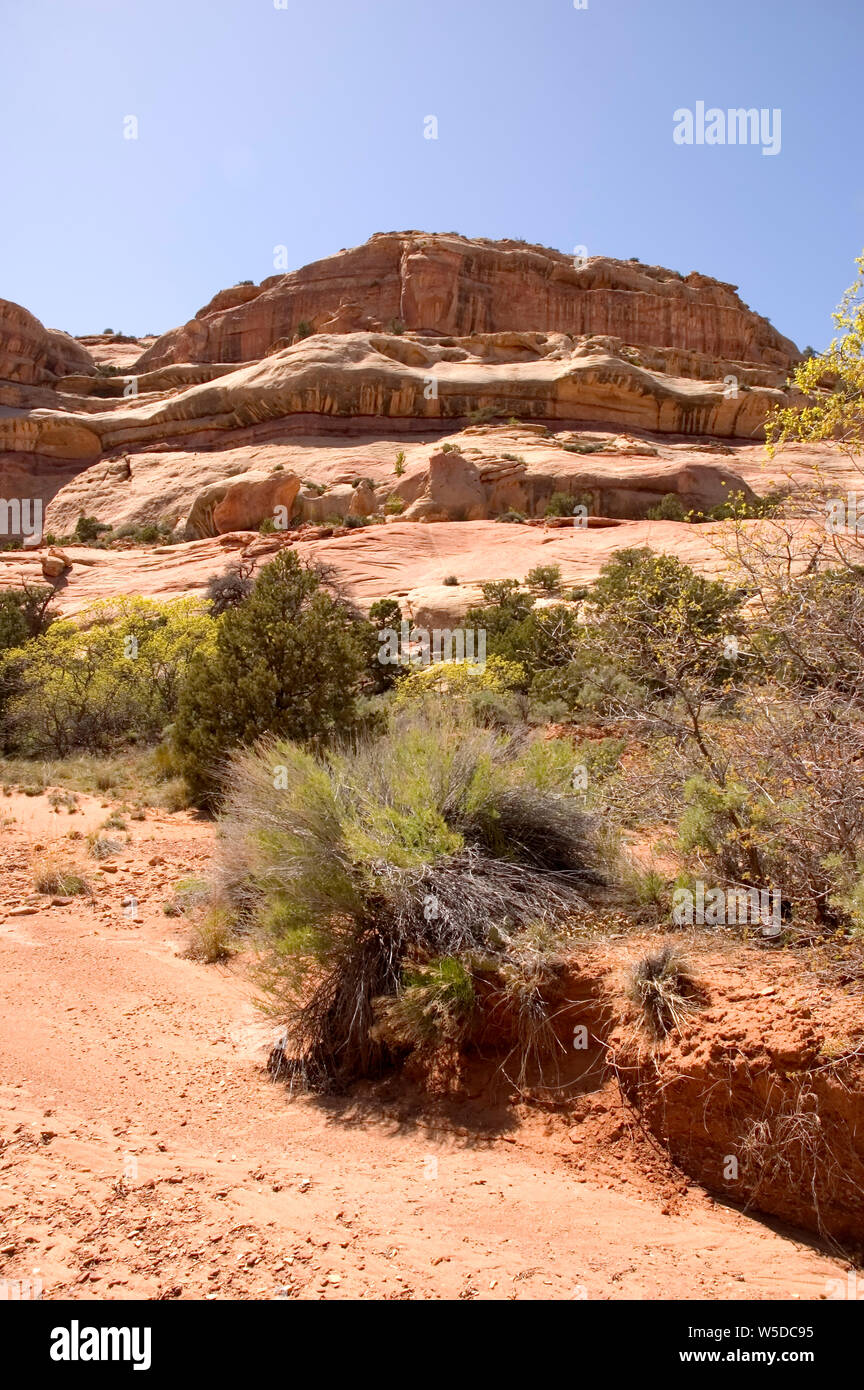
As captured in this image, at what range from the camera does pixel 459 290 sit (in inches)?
2160

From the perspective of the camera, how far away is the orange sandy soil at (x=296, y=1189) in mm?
3340

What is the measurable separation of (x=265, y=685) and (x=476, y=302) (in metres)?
50.4

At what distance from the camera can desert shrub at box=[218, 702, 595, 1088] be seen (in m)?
5.03

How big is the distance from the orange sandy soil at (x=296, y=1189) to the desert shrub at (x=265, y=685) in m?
5.50

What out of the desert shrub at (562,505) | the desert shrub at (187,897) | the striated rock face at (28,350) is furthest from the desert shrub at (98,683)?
the striated rock face at (28,350)

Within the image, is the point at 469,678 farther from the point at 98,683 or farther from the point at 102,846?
the point at 102,846

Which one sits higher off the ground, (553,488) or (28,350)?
(28,350)

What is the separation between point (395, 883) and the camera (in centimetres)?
520

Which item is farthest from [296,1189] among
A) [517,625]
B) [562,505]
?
[562,505]

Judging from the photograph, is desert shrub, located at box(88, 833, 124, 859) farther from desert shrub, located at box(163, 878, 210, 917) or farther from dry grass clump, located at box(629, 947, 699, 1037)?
dry grass clump, located at box(629, 947, 699, 1037)

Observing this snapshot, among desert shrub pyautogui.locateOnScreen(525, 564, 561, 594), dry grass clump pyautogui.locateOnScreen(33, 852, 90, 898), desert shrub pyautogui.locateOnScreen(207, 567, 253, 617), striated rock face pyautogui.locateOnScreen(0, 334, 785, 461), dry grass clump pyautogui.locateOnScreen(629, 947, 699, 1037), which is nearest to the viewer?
dry grass clump pyautogui.locateOnScreen(629, 947, 699, 1037)

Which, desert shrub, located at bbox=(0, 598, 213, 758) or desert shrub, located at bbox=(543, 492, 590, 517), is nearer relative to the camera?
desert shrub, located at bbox=(0, 598, 213, 758)

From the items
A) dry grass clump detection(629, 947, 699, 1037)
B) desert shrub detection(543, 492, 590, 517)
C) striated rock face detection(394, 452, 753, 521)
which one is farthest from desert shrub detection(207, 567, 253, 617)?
dry grass clump detection(629, 947, 699, 1037)

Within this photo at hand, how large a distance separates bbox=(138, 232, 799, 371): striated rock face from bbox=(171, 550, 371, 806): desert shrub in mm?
46223
